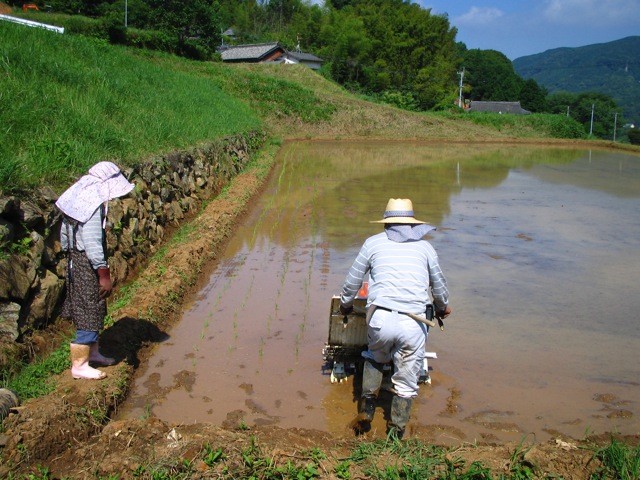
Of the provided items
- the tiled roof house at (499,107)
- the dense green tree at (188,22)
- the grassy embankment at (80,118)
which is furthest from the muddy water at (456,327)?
the tiled roof house at (499,107)

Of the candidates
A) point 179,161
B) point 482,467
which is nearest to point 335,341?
point 482,467

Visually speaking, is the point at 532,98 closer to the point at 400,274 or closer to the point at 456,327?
the point at 456,327

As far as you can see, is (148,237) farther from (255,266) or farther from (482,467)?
(482,467)

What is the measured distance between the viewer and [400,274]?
3840 millimetres

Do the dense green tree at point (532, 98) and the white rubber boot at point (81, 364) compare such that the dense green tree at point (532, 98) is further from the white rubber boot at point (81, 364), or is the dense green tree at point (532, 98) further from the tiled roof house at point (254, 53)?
the white rubber boot at point (81, 364)

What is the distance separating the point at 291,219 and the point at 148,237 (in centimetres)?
372

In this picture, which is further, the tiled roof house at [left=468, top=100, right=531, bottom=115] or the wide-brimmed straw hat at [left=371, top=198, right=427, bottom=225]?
the tiled roof house at [left=468, top=100, right=531, bottom=115]

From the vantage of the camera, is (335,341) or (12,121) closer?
(335,341)

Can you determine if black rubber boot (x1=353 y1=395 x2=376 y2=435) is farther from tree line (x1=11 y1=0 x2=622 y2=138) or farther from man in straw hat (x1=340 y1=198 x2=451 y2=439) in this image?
tree line (x1=11 y1=0 x2=622 y2=138)

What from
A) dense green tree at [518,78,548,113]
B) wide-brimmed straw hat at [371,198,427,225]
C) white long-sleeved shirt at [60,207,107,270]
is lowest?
white long-sleeved shirt at [60,207,107,270]

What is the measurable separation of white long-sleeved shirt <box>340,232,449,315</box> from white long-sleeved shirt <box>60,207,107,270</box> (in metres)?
1.77

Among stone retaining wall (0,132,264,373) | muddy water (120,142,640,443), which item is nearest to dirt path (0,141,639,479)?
muddy water (120,142,640,443)

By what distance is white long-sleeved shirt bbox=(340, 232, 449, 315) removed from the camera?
12.5 feet

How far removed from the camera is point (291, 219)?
1123cm
